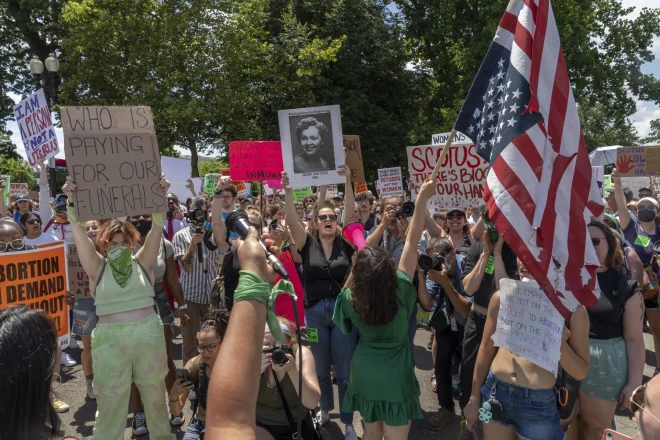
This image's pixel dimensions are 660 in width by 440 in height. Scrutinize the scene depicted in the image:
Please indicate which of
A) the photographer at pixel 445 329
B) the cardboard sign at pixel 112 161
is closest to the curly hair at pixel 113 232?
the cardboard sign at pixel 112 161

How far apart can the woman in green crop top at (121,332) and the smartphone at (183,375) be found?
406 mm

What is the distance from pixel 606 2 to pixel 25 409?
1003 inches

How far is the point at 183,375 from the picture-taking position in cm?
336

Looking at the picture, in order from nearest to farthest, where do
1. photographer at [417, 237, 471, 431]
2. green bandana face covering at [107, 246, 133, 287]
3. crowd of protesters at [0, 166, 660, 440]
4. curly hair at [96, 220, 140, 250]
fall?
1. crowd of protesters at [0, 166, 660, 440]
2. green bandana face covering at [107, 246, 133, 287]
3. curly hair at [96, 220, 140, 250]
4. photographer at [417, 237, 471, 431]

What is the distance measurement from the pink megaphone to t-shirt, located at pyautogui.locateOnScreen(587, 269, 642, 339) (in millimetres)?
1860

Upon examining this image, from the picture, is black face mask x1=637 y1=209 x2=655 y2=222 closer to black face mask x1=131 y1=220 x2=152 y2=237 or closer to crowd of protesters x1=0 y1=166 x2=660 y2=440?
crowd of protesters x1=0 y1=166 x2=660 y2=440

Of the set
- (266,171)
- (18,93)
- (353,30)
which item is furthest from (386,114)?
(18,93)

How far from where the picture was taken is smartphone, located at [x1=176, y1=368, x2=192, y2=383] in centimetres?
334

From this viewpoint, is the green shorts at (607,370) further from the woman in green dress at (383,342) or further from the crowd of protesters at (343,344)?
the woman in green dress at (383,342)

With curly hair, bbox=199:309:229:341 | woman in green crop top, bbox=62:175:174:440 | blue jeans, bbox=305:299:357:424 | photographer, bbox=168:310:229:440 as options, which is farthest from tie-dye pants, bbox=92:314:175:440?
blue jeans, bbox=305:299:357:424

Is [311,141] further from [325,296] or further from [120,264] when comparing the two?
[120,264]

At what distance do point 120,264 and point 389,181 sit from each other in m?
7.94

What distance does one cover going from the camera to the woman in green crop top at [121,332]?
3.55 metres

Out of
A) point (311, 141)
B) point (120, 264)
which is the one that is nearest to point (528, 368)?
point (120, 264)
